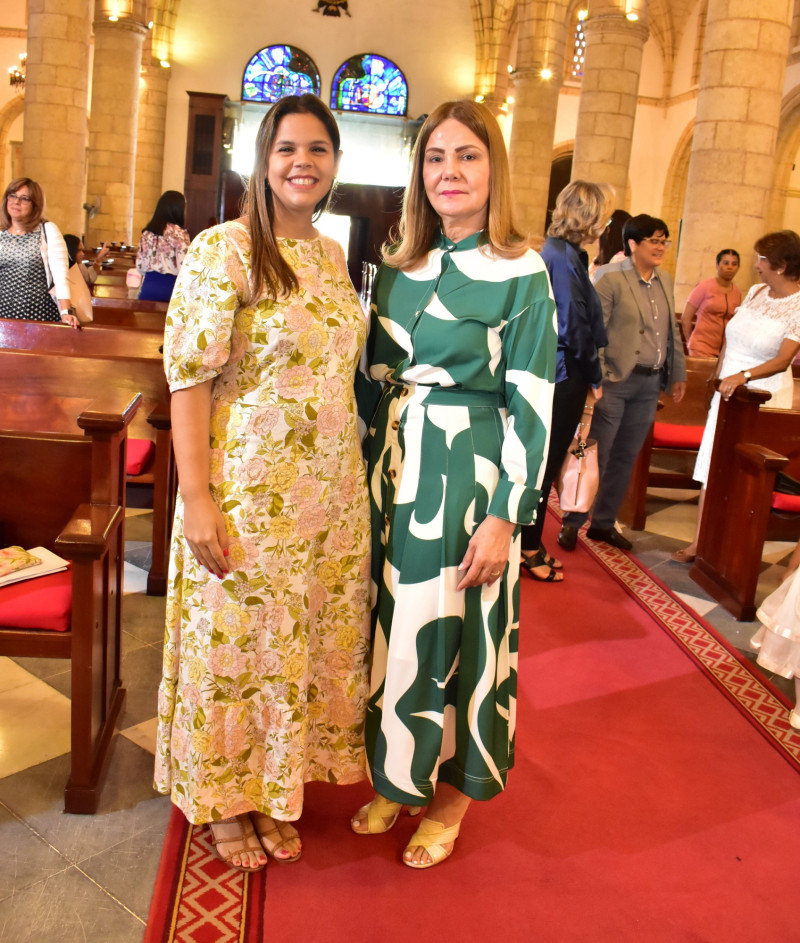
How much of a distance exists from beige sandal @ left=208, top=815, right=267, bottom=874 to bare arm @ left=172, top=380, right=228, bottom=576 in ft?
2.35

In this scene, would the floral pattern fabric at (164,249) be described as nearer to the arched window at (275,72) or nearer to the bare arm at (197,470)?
the bare arm at (197,470)

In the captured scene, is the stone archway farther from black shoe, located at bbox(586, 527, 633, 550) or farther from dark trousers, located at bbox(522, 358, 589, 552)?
dark trousers, located at bbox(522, 358, 589, 552)

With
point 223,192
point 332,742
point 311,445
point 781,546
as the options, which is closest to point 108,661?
point 332,742

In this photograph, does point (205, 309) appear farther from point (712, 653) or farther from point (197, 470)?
point (712, 653)

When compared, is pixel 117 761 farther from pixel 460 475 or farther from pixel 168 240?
pixel 168 240

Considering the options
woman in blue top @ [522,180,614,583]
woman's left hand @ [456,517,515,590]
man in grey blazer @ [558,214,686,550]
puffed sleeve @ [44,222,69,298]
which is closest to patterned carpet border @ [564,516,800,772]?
man in grey blazer @ [558,214,686,550]

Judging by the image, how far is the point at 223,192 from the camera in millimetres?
20266

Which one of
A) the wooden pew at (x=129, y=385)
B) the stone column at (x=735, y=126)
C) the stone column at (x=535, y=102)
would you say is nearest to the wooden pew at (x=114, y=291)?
the wooden pew at (x=129, y=385)

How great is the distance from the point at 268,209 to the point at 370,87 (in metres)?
21.3

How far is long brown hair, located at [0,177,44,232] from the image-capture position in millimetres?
5367

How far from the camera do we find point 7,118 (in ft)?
76.9

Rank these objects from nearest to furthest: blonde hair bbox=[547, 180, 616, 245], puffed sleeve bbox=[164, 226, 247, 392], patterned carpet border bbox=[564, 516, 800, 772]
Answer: puffed sleeve bbox=[164, 226, 247, 392] < patterned carpet border bbox=[564, 516, 800, 772] < blonde hair bbox=[547, 180, 616, 245]

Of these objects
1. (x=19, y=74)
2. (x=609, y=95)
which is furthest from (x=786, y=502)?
(x=19, y=74)

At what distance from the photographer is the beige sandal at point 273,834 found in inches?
92.1
